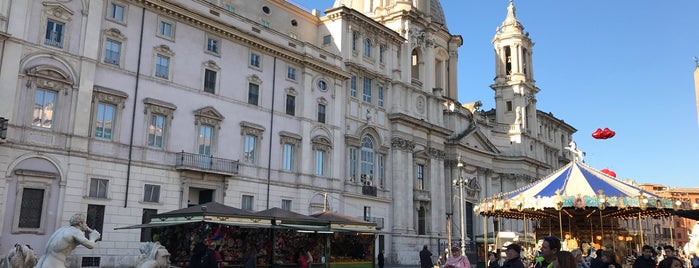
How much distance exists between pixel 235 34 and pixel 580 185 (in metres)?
19.4

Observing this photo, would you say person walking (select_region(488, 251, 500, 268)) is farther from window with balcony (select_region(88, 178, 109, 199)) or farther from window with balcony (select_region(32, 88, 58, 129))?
window with balcony (select_region(32, 88, 58, 129))

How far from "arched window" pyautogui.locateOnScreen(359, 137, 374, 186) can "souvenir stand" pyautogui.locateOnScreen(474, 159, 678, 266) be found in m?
13.6

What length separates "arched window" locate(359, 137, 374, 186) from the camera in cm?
4109

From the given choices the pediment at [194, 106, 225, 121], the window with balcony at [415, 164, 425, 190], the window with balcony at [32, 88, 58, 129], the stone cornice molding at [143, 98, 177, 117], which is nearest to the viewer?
the window with balcony at [32, 88, 58, 129]

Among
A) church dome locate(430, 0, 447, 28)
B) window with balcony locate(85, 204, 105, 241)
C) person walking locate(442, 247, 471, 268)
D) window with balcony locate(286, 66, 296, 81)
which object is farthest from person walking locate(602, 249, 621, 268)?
church dome locate(430, 0, 447, 28)

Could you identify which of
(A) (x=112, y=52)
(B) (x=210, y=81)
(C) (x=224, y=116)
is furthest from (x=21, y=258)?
(B) (x=210, y=81)

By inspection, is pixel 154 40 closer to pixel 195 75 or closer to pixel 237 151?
pixel 195 75

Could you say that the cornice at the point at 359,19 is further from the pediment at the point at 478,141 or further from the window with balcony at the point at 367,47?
the pediment at the point at 478,141

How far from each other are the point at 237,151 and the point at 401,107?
1639 cm

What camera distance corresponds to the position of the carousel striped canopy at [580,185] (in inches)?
886

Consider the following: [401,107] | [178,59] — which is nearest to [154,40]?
[178,59]

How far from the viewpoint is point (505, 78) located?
6575 centimetres

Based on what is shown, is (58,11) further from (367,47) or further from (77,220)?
(367,47)

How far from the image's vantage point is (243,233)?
2484cm
